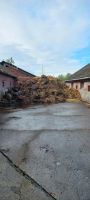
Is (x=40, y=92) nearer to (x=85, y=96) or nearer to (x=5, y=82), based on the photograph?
(x=5, y=82)

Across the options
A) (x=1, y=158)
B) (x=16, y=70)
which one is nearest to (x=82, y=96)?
(x=16, y=70)

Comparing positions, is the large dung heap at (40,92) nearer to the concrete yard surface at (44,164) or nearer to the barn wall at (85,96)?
the barn wall at (85,96)

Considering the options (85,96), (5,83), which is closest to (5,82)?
(5,83)

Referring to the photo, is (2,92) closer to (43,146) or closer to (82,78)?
(82,78)

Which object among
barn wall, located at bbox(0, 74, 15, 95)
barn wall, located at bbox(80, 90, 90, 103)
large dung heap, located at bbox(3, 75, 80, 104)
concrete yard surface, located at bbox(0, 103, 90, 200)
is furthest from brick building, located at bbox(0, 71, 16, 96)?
concrete yard surface, located at bbox(0, 103, 90, 200)

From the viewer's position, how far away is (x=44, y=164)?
21.8ft

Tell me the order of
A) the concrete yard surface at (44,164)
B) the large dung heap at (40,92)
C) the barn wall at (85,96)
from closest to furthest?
the concrete yard surface at (44,164) < the barn wall at (85,96) < the large dung heap at (40,92)

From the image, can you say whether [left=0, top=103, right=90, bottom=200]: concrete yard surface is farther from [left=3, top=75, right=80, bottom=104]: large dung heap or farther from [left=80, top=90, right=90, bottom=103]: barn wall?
[left=3, top=75, right=80, bottom=104]: large dung heap

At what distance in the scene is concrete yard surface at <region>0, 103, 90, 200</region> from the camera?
5031 millimetres

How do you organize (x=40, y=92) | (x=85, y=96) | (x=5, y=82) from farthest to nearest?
(x=5, y=82) < (x=40, y=92) < (x=85, y=96)

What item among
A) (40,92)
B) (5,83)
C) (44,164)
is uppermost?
(5,83)

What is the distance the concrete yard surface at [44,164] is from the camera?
503cm

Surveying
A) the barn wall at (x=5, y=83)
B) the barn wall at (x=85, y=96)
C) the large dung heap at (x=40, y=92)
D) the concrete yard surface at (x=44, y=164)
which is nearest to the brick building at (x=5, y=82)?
the barn wall at (x=5, y=83)

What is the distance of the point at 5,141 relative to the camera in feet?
29.9
